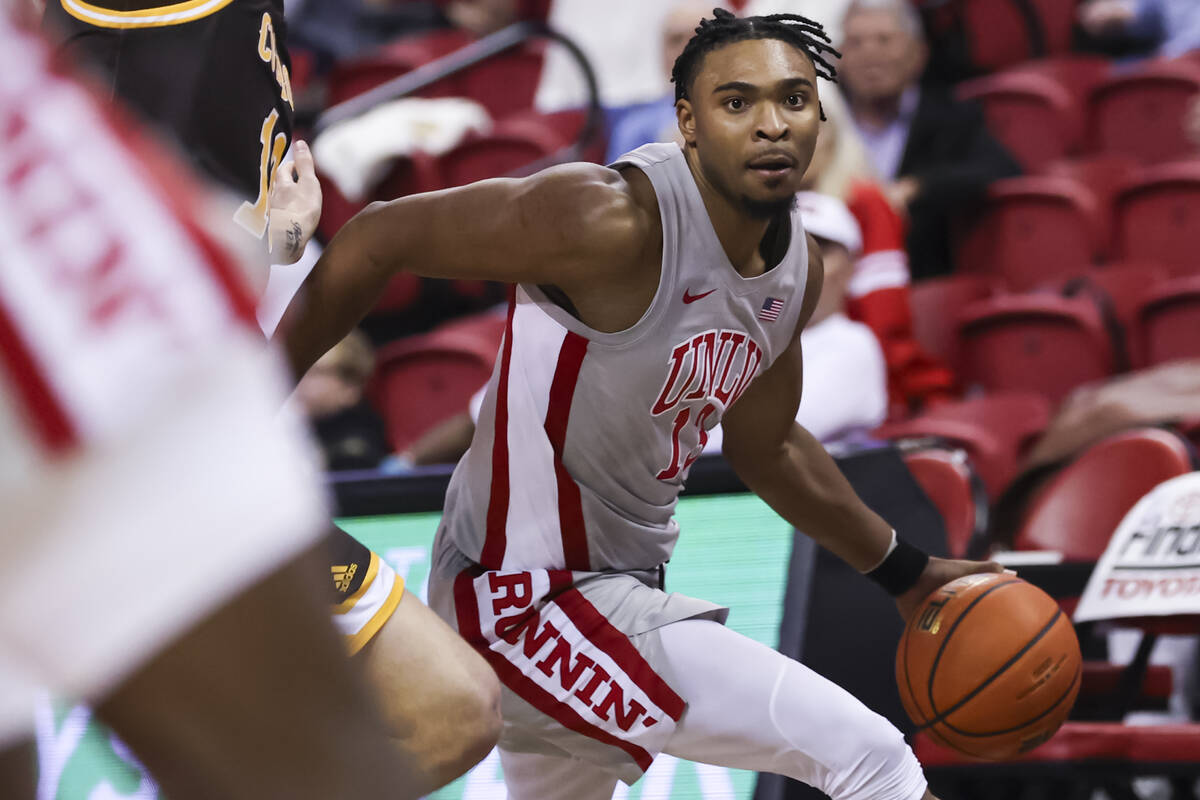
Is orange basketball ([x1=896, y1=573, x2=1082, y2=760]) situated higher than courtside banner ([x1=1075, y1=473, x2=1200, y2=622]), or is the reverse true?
orange basketball ([x1=896, y1=573, x2=1082, y2=760])

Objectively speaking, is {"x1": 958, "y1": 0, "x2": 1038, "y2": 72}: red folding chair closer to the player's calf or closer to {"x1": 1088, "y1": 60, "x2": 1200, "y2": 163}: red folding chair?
{"x1": 1088, "y1": 60, "x2": 1200, "y2": 163}: red folding chair

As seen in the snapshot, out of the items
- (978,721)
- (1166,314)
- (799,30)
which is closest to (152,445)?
(799,30)

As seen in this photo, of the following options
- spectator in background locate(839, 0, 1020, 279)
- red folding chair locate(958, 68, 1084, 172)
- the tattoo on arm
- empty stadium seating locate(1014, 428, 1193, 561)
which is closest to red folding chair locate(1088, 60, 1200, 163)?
red folding chair locate(958, 68, 1084, 172)

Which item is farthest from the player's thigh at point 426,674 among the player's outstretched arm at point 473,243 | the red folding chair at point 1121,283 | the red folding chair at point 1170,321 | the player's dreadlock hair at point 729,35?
the red folding chair at point 1121,283

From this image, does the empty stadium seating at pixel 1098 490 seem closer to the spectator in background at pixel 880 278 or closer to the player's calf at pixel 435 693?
the spectator in background at pixel 880 278

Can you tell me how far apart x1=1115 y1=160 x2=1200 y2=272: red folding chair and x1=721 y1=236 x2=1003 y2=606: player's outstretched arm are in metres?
3.16

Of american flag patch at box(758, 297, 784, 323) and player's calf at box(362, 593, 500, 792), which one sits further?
american flag patch at box(758, 297, 784, 323)

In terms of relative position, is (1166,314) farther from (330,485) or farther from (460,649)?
(460,649)

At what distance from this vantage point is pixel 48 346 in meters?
0.73

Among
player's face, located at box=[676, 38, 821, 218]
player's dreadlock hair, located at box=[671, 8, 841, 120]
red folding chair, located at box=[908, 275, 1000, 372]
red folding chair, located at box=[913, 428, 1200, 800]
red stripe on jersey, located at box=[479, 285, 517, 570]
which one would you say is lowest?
red folding chair, located at box=[908, 275, 1000, 372]

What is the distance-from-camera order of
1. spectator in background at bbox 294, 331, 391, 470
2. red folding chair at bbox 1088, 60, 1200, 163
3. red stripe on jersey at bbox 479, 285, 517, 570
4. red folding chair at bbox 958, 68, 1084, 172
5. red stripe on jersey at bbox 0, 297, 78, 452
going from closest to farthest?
red stripe on jersey at bbox 0, 297, 78, 452 < red stripe on jersey at bbox 479, 285, 517, 570 < spectator in background at bbox 294, 331, 391, 470 < red folding chair at bbox 1088, 60, 1200, 163 < red folding chair at bbox 958, 68, 1084, 172

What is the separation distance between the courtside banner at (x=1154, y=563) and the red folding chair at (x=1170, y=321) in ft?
5.38

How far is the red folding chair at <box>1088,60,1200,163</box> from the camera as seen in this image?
6141 mm

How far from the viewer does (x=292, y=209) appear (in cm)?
235
